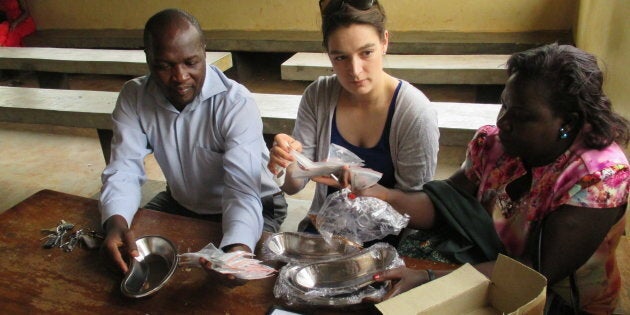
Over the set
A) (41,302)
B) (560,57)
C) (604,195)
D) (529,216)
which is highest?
(560,57)

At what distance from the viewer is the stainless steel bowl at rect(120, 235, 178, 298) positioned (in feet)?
3.91

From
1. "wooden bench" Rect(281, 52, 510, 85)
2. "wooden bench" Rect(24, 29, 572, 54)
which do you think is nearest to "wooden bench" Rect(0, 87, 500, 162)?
"wooden bench" Rect(281, 52, 510, 85)

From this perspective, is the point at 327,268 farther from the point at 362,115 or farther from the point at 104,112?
the point at 104,112

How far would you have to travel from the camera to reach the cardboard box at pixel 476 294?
37.4 inches

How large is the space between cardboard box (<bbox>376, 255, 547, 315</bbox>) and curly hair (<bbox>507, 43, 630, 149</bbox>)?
17.0 inches

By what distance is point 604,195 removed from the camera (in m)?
1.13

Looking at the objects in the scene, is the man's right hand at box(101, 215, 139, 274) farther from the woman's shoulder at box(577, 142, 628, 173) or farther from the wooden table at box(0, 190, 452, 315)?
the woman's shoulder at box(577, 142, 628, 173)

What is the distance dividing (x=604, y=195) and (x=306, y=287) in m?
Result: 0.79

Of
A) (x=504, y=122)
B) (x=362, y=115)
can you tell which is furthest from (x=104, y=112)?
(x=504, y=122)

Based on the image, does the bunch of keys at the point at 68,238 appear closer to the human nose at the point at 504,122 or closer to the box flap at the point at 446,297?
the box flap at the point at 446,297

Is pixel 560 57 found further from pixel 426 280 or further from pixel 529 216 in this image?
pixel 426 280

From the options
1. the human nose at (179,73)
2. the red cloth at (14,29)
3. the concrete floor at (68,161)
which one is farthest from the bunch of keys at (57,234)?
the red cloth at (14,29)

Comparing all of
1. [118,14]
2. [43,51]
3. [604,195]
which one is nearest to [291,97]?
[604,195]

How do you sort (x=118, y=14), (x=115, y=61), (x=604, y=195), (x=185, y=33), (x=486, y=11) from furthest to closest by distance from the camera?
(x=118, y=14) < (x=486, y=11) < (x=115, y=61) < (x=185, y=33) < (x=604, y=195)
